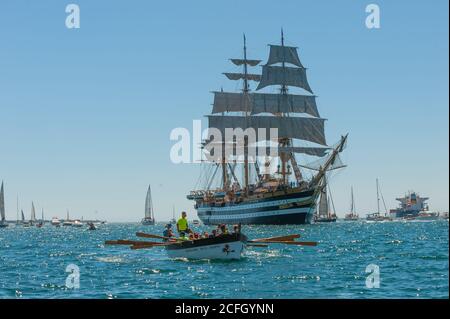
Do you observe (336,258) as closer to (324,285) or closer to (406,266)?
(406,266)

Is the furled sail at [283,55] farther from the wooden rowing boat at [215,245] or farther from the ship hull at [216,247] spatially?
the ship hull at [216,247]

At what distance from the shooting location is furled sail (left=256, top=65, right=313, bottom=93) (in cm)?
13225

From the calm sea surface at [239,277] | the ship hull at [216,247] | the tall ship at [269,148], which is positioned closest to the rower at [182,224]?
the ship hull at [216,247]

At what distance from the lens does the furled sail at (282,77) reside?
434ft

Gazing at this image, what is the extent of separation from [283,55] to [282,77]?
4.75 meters

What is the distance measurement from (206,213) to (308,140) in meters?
34.3

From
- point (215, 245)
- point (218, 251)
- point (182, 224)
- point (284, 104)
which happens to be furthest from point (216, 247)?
point (284, 104)

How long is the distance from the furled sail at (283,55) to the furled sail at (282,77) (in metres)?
1.42

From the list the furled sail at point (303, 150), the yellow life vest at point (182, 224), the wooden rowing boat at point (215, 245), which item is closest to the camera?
the wooden rowing boat at point (215, 245)

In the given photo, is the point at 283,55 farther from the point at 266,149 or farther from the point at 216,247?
the point at 216,247

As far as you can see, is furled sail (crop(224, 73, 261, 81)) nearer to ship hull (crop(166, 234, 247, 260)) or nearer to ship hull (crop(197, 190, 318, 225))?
ship hull (crop(197, 190, 318, 225))

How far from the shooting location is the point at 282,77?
132 meters
